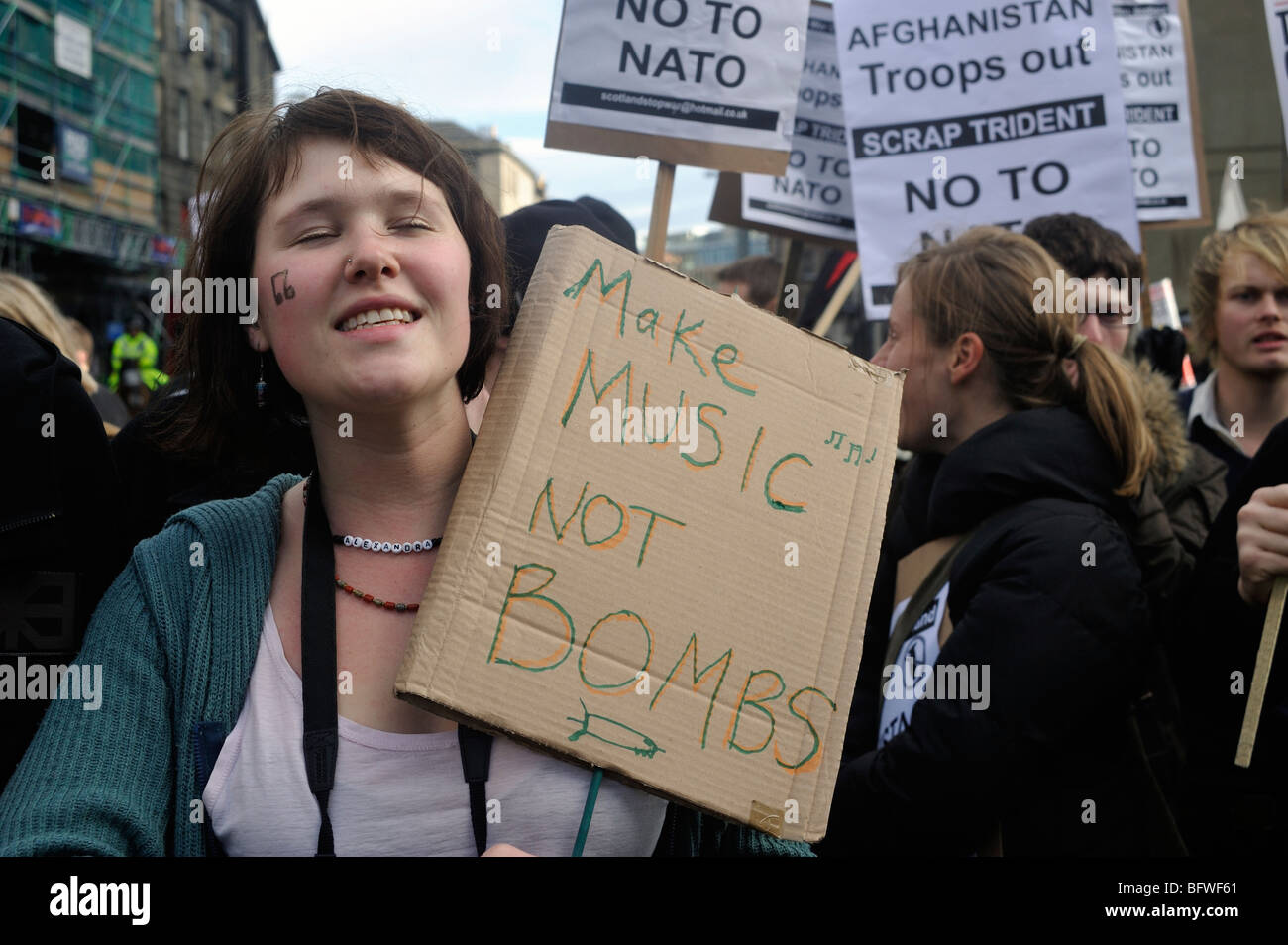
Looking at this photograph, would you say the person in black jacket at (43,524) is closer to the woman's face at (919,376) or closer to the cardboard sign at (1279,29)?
the woman's face at (919,376)

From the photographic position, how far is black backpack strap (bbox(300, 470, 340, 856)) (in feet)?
4.15

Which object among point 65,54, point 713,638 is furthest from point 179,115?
point 713,638

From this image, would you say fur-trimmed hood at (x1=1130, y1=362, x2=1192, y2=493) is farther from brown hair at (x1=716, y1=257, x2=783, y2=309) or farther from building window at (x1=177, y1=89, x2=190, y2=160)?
building window at (x1=177, y1=89, x2=190, y2=160)

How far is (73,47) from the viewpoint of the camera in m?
28.0

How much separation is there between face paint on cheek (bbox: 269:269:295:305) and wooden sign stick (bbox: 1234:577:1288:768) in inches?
58.1

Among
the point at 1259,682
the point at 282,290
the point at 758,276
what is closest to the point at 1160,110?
the point at 758,276

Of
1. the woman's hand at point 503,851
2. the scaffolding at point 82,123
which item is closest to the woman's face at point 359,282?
the woman's hand at point 503,851

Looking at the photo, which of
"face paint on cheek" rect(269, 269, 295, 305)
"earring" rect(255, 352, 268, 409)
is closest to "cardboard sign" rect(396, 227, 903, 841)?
"face paint on cheek" rect(269, 269, 295, 305)

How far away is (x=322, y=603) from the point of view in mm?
1361

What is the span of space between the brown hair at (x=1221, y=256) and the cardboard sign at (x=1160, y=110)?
3.26ft

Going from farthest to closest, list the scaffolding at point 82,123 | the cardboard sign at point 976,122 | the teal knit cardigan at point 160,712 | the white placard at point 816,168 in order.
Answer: the scaffolding at point 82,123 < the white placard at point 816,168 < the cardboard sign at point 976,122 < the teal knit cardigan at point 160,712

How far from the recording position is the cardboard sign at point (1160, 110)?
4.35 metres

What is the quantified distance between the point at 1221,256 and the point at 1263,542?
1884mm
